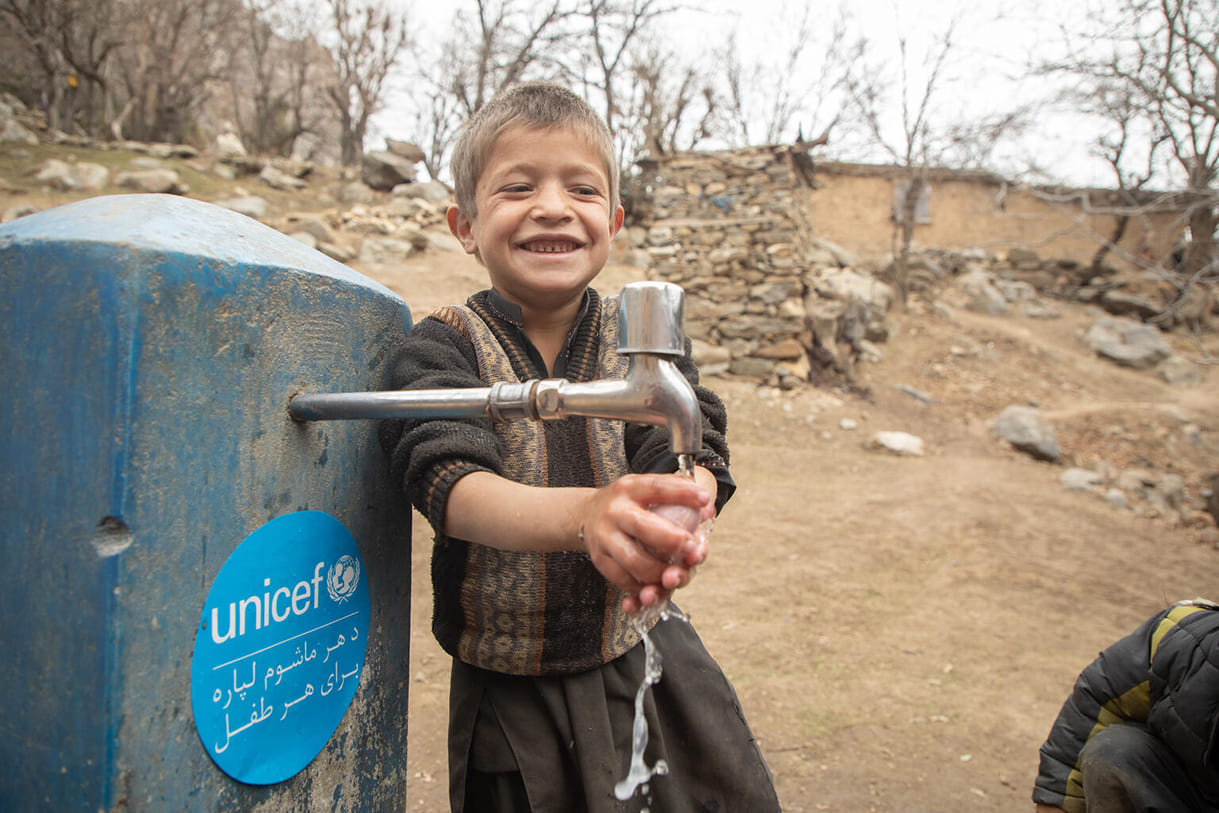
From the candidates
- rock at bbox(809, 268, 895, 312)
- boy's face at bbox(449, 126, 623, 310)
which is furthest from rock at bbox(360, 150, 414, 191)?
boy's face at bbox(449, 126, 623, 310)

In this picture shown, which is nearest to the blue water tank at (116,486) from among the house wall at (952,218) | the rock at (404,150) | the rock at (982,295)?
the rock at (404,150)

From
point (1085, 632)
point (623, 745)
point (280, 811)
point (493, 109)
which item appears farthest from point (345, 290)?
point (1085, 632)

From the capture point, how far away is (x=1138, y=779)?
1.37 m

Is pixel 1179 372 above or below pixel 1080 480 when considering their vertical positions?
above

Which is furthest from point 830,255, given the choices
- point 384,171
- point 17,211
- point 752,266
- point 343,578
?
point 343,578

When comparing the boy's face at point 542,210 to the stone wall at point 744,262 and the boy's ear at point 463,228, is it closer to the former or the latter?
the boy's ear at point 463,228

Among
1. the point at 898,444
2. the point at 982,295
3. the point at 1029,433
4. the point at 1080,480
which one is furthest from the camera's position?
the point at 982,295

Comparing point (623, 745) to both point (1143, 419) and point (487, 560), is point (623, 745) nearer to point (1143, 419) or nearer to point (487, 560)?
point (487, 560)

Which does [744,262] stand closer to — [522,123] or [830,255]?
[830,255]

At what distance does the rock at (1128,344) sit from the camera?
11.8m

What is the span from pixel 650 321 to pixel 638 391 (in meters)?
0.06

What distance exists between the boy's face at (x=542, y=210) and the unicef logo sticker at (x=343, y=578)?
0.45m

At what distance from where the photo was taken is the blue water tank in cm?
69

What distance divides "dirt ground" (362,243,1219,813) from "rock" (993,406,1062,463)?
0.54 feet
